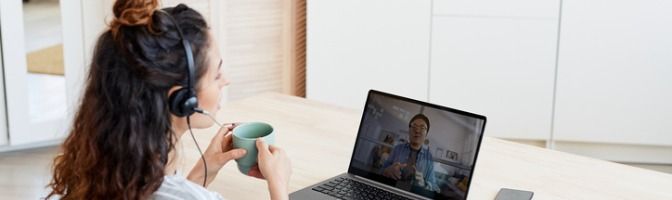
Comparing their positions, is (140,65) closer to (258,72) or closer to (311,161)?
(311,161)

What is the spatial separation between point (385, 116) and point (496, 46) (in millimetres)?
1707

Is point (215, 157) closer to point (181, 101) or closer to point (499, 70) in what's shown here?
point (181, 101)

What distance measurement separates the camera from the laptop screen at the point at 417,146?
5.53ft

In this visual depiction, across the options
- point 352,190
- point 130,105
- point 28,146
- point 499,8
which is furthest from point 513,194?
point 28,146

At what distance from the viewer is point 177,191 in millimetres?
1480

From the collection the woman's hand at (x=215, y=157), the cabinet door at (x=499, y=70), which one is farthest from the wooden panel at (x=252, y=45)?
the woman's hand at (x=215, y=157)

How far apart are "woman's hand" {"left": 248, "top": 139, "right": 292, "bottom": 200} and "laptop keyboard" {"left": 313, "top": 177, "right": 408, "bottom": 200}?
0.13 m

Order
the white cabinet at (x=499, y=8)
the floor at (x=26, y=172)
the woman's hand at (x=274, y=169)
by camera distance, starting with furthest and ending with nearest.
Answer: the white cabinet at (x=499, y=8) → the floor at (x=26, y=172) → the woman's hand at (x=274, y=169)

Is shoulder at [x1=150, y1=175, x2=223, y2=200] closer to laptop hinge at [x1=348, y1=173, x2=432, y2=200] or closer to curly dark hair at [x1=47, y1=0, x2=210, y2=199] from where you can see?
curly dark hair at [x1=47, y1=0, x2=210, y2=199]

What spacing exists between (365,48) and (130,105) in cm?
217

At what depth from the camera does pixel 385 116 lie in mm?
1795

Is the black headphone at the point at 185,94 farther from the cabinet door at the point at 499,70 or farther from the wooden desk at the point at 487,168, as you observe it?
the cabinet door at the point at 499,70

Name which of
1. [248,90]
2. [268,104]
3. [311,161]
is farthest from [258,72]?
[311,161]

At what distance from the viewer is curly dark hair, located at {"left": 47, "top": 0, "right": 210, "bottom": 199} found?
1.40 meters
